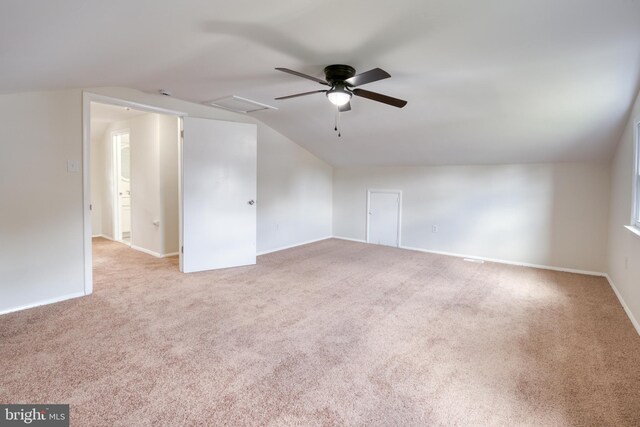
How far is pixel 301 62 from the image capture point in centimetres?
269

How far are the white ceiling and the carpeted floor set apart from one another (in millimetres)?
1876

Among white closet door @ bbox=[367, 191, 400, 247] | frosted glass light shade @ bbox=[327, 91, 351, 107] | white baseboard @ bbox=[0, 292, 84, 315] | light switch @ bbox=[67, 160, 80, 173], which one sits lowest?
white baseboard @ bbox=[0, 292, 84, 315]

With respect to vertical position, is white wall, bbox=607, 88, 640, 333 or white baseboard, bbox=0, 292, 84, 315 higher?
white wall, bbox=607, 88, 640, 333

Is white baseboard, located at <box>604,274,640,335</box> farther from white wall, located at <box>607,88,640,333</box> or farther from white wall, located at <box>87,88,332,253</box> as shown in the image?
white wall, located at <box>87,88,332,253</box>

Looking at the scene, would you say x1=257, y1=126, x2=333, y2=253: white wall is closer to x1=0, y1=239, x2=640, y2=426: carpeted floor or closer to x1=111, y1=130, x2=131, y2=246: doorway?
x1=0, y1=239, x2=640, y2=426: carpeted floor

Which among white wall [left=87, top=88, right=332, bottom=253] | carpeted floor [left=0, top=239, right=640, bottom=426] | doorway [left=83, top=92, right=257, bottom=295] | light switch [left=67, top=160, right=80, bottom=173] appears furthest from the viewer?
white wall [left=87, top=88, right=332, bottom=253]

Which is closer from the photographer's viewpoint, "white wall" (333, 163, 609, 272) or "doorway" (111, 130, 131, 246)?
"white wall" (333, 163, 609, 272)

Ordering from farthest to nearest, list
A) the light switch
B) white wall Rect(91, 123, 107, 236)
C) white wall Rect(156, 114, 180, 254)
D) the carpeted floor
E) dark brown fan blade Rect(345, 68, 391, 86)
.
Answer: white wall Rect(91, 123, 107, 236) < white wall Rect(156, 114, 180, 254) < the light switch < dark brown fan blade Rect(345, 68, 391, 86) < the carpeted floor

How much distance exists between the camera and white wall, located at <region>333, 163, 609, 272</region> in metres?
4.27

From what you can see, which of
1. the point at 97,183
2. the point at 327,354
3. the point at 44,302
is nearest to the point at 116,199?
the point at 97,183

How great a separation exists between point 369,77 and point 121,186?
562 centimetres

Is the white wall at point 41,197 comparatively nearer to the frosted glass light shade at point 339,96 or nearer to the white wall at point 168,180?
the white wall at point 168,180

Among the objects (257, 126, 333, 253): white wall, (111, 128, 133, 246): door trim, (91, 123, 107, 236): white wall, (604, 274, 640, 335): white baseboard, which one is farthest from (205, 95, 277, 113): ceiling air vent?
(604, 274, 640, 335): white baseboard

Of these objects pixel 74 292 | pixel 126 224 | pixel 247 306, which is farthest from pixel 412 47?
pixel 126 224
